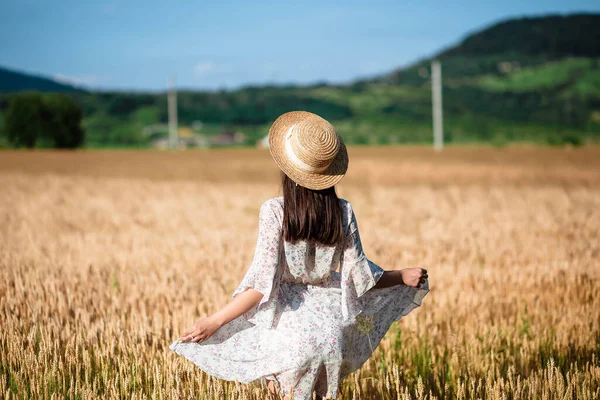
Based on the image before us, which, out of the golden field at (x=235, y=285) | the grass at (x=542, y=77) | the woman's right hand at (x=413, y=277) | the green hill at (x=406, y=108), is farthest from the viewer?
the grass at (x=542, y=77)

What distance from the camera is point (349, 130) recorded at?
235 feet

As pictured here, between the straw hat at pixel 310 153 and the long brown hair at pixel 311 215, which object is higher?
the straw hat at pixel 310 153

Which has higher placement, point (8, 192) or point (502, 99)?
point (502, 99)

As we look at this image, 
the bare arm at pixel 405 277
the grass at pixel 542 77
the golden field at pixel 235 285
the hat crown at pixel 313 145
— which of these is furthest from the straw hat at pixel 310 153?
the grass at pixel 542 77

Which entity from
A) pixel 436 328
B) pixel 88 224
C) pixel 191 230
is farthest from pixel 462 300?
pixel 88 224

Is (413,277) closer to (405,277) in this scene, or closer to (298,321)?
(405,277)

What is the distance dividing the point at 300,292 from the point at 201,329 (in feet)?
Answer: 1.64

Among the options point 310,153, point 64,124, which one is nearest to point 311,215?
point 310,153

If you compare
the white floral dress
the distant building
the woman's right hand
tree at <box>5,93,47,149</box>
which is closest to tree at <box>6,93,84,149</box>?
tree at <box>5,93,47,149</box>

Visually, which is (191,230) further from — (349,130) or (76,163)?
(349,130)

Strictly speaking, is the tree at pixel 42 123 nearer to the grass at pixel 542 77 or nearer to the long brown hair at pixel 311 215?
the grass at pixel 542 77

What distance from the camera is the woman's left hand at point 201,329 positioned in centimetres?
281

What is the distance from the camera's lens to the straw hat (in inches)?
114

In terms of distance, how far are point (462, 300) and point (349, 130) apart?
6713 cm
